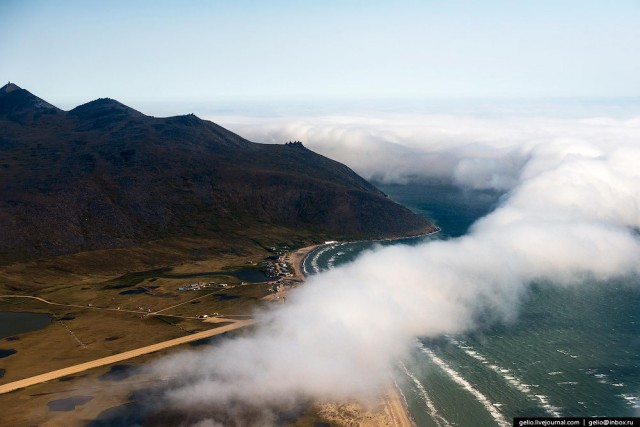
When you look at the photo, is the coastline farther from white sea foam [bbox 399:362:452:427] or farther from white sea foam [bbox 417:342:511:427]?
white sea foam [bbox 417:342:511:427]

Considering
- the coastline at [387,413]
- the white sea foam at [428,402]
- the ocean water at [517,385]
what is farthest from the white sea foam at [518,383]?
the coastline at [387,413]

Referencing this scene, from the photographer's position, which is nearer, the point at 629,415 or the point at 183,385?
the point at 629,415

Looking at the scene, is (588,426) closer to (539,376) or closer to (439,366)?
(539,376)

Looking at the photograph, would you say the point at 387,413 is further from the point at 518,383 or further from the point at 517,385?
the point at 518,383

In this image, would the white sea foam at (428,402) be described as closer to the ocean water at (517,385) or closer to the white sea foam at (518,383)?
the ocean water at (517,385)

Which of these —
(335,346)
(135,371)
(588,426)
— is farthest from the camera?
(335,346)

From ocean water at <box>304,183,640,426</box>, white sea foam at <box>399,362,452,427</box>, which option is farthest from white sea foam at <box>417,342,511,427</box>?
white sea foam at <box>399,362,452,427</box>

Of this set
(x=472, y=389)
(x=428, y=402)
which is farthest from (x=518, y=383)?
(x=428, y=402)

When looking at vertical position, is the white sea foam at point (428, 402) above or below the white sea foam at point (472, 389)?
below

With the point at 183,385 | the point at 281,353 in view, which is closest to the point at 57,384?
the point at 183,385
